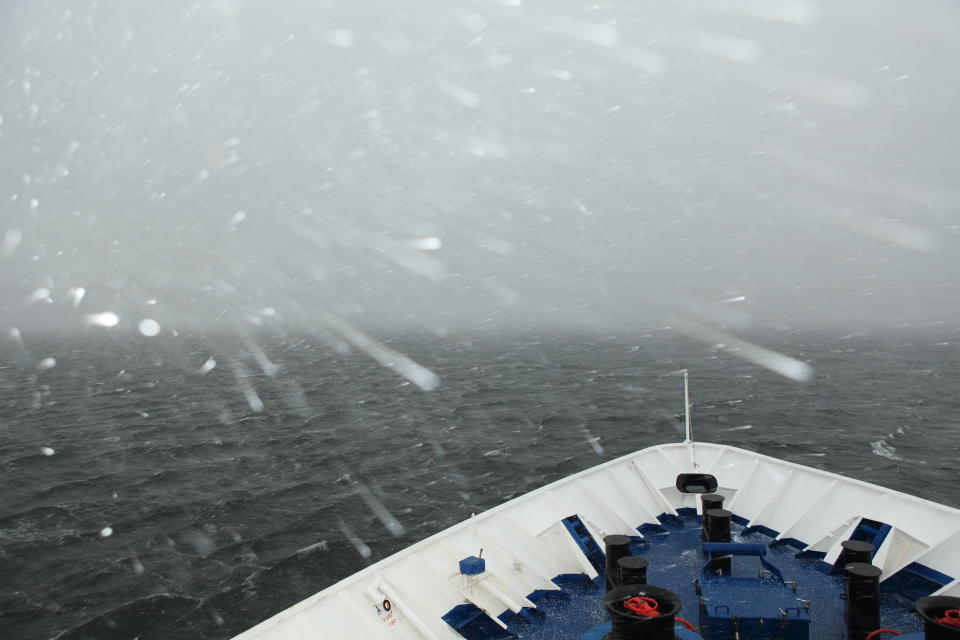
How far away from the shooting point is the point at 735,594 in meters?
8.66

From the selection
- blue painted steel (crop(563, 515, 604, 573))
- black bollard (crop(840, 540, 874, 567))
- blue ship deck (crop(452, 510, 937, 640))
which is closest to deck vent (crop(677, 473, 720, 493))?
blue ship deck (crop(452, 510, 937, 640))

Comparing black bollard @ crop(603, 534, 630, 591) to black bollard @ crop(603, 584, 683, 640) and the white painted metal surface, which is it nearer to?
the white painted metal surface

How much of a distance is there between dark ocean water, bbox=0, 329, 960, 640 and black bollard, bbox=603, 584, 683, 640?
16.2 m

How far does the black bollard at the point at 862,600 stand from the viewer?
8.27 meters

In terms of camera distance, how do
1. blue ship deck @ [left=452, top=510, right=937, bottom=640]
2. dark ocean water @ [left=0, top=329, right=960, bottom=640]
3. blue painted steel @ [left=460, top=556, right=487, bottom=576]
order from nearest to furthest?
blue ship deck @ [left=452, top=510, right=937, bottom=640] < blue painted steel @ [left=460, top=556, right=487, bottom=576] < dark ocean water @ [left=0, top=329, right=960, bottom=640]

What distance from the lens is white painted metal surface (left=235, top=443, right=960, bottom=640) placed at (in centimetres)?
831

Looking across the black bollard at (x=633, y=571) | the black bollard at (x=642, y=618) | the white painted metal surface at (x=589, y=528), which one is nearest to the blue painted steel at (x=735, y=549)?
the white painted metal surface at (x=589, y=528)

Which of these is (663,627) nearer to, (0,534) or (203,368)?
(0,534)

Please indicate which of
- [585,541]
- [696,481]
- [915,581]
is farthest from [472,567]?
[915,581]

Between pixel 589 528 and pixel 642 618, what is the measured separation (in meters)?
5.48

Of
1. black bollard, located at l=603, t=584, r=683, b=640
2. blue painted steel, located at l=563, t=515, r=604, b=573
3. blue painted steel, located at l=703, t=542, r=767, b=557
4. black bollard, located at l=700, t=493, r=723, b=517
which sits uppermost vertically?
black bollard, located at l=603, t=584, r=683, b=640

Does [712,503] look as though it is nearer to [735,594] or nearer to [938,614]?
[735,594]

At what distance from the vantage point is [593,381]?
80.4m

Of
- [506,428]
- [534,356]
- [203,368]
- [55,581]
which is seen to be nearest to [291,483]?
[55,581]
